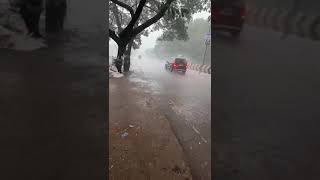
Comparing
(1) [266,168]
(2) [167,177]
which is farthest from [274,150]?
(2) [167,177]

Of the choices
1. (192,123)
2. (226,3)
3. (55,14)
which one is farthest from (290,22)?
(55,14)

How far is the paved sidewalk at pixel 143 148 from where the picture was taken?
13.1 ft

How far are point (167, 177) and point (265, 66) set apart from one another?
2110mm

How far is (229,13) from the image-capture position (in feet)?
16.0

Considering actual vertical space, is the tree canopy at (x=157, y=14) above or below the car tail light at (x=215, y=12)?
above

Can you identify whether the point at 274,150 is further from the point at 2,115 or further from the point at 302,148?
the point at 2,115

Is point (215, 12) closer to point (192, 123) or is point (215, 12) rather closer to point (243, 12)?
point (243, 12)

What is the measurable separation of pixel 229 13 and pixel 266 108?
155 cm

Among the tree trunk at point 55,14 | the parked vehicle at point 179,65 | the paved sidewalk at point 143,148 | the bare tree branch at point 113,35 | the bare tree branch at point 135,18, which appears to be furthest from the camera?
the parked vehicle at point 179,65

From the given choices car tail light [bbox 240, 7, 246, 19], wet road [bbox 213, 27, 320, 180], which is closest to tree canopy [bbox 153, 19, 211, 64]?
wet road [bbox 213, 27, 320, 180]

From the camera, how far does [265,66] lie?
4613 mm

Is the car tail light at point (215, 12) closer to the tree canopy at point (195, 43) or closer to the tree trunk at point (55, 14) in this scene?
the tree trunk at point (55, 14)

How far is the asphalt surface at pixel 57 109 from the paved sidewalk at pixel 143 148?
1.65 feet

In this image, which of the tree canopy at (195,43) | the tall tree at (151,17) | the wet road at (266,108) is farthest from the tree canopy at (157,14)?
the tree canopy at (195,43)
